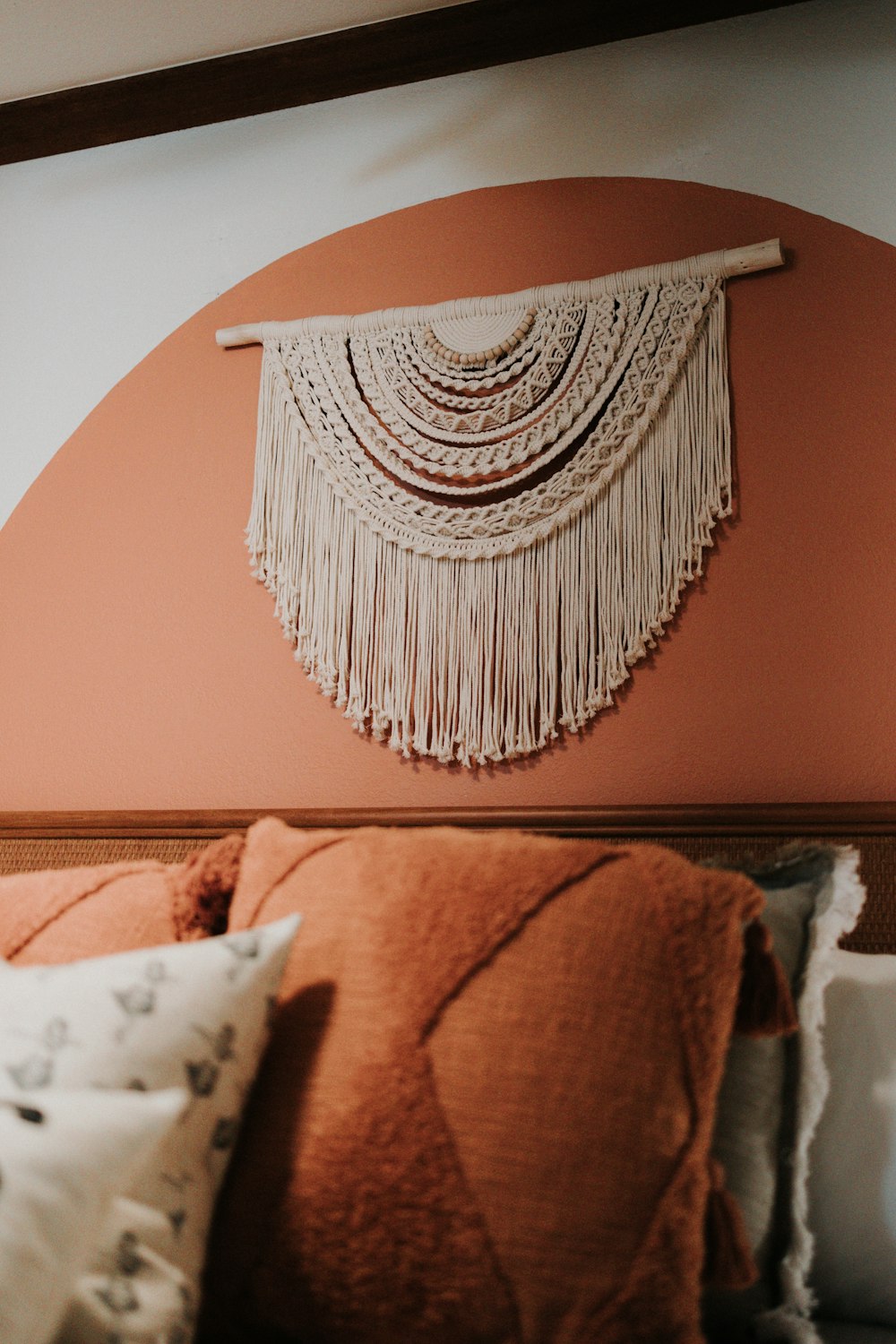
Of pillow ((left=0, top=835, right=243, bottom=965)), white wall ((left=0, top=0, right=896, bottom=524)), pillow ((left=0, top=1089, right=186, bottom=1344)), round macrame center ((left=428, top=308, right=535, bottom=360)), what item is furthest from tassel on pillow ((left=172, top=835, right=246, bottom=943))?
white wall ((left=0, top=0, right=896, bottom=524))

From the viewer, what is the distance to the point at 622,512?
1385mm

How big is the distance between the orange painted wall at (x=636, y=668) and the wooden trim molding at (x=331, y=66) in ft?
0.79

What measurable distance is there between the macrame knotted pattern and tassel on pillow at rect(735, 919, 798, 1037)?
55 centimetres

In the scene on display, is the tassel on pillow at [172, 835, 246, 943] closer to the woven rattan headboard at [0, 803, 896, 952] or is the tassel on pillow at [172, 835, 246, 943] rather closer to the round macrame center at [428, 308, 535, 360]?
the woven rattan headboard at [0, 803, 896, 952]

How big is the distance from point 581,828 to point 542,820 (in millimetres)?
53

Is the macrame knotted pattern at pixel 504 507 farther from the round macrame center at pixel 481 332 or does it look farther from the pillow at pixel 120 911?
the pillow at pixel 120 911

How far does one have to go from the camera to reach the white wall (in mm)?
1434

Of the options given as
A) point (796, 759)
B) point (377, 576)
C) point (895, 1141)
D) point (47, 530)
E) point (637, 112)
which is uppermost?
point (637, 112)

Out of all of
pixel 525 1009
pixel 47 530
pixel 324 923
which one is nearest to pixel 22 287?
pixel 47 530

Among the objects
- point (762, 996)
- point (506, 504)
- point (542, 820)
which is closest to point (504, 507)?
point (506, 504)

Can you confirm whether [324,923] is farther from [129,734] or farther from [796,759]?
[129,734]

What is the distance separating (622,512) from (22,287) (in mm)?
1233

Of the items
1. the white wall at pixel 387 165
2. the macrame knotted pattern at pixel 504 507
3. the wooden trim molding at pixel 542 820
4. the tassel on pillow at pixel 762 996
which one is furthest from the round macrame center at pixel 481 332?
the tassel on pillow at pixel 762 996

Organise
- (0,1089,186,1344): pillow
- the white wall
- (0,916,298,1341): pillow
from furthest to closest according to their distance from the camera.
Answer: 1. the white wall
2. (0,916,298,1341): pillow
3. (0,1089,186,1344): pillow
